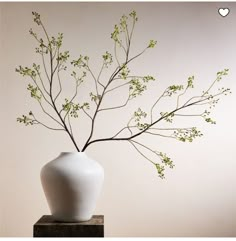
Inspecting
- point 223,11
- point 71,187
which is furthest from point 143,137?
point 71,187

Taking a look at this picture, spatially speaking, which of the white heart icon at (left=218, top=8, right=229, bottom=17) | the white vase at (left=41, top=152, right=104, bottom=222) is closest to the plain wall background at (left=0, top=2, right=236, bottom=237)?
the white heart icon at (left=218, top=8, right=229, bottom=17)

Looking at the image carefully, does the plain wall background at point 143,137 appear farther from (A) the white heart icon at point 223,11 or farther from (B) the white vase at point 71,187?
(B) the white vase at point 71,187

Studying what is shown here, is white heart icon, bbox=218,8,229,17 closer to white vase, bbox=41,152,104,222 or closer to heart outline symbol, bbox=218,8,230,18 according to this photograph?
heart outline symbol, bbox=218,8,230,18

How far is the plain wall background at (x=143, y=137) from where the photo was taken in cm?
442

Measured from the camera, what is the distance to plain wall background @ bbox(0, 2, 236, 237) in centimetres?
442

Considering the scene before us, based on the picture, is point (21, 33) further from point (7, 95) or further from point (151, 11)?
point (151, 11)

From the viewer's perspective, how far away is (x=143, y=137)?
4484 mm

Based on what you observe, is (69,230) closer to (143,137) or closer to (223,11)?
(143,137)

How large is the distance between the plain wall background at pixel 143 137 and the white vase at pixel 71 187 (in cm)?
265

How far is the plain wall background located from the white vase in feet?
8.70

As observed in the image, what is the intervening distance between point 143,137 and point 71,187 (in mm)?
2767

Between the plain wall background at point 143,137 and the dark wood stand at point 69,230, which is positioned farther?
the plain wall background at point 143,137

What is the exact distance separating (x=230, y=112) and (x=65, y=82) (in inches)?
57.6

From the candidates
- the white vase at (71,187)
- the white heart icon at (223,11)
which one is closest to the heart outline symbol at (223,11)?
the white heart icon at (223,11)
